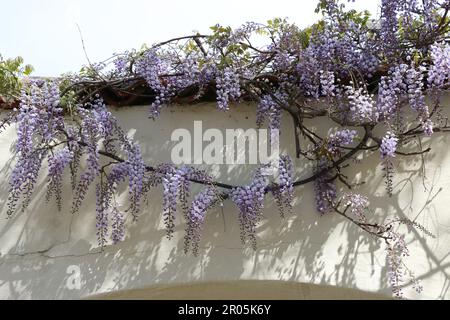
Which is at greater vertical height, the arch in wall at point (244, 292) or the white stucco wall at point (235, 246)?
the white stucco wall at point (235, 246)

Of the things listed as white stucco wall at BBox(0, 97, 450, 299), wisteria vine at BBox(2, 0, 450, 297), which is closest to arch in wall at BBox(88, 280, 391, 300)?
white stucco wall at BBox(0, 97, 450, 299)

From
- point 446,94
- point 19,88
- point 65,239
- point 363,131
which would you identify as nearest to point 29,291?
point 65,239

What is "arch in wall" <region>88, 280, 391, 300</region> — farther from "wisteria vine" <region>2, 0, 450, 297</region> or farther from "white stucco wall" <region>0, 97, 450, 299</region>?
"wisteria vine" <region>2, 0, 450, 297</region>

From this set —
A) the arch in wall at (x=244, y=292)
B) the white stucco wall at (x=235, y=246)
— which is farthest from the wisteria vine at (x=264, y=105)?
the arch in wall at (x=244, y=292)

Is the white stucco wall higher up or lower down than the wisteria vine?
lower down

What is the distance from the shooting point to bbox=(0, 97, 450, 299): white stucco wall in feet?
8.53

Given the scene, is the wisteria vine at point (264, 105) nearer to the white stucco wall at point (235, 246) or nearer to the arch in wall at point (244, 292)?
the white stucco wall at point (235, 246)

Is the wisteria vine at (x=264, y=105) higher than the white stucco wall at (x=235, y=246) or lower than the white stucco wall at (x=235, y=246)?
higher

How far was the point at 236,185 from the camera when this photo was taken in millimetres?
2725

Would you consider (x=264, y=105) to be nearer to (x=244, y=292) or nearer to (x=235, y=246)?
(x=235, y=246)

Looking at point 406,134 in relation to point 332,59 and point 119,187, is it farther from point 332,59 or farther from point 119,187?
point 119,187

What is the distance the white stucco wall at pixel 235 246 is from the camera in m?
2.60

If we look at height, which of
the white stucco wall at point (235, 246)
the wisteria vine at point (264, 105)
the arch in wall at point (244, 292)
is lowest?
the arch in wall at point (244, 292)
